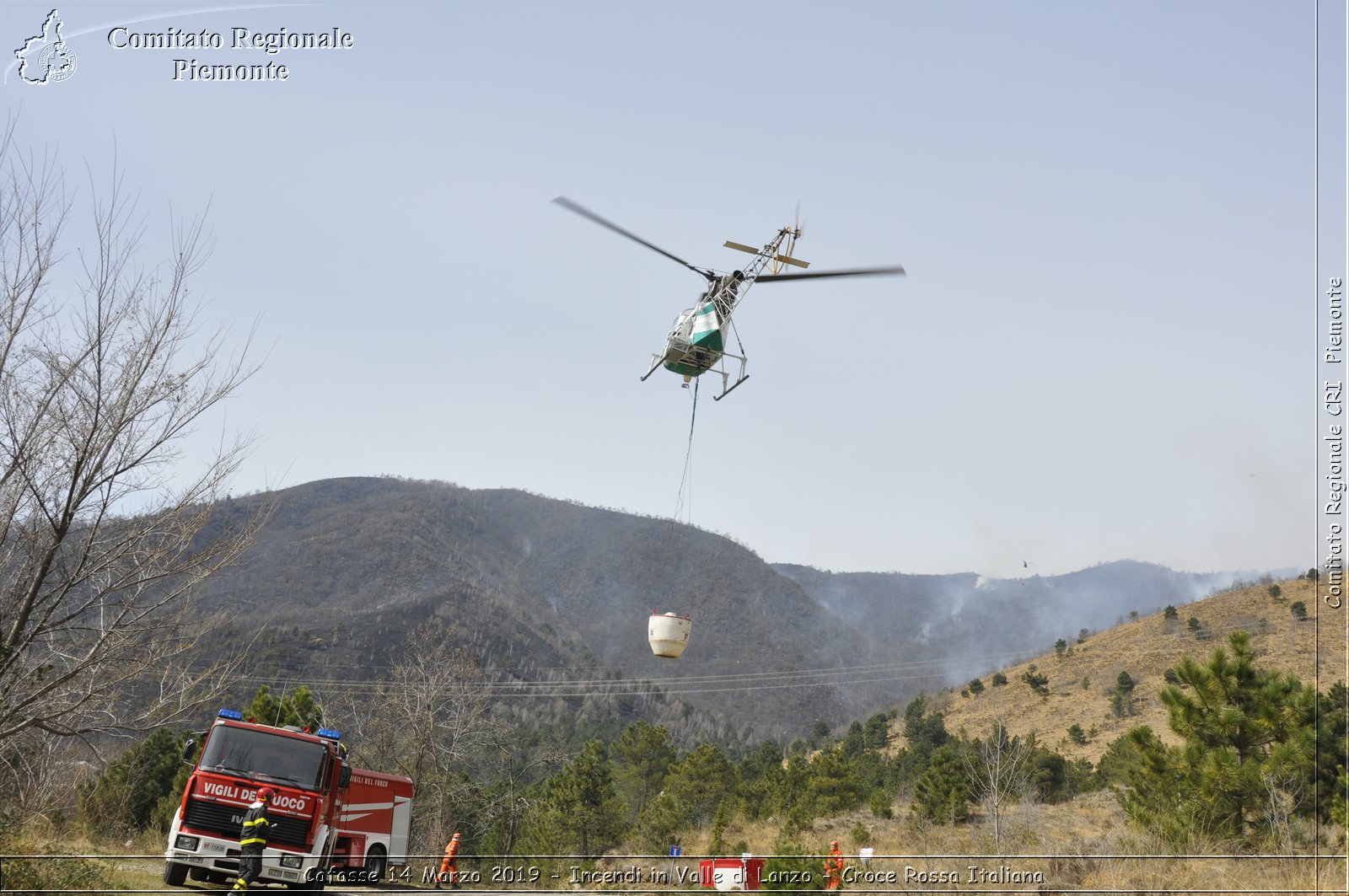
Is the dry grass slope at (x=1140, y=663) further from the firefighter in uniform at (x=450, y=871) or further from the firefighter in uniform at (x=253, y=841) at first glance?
the firefighter in uniform at (x=253, y=841)

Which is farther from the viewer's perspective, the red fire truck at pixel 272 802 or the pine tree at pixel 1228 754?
the pine tree at pixel 1228 754

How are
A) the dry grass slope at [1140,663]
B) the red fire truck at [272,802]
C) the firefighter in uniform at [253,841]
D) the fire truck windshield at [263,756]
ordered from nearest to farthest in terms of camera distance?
the firefighter in uniform at [253,841] < the red fire truck at [272,802] < the fire truck windshield at [263,756] < the dry grass slope at [1140,663]

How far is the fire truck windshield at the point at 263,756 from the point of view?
45.1ft

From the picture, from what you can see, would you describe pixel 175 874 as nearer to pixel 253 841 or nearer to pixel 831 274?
pixel 253 841

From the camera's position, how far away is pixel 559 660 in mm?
165500

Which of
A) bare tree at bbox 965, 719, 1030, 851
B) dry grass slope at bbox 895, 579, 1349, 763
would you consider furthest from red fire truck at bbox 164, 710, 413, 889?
dry grass slope at bbox 895, 579, 1349, 763

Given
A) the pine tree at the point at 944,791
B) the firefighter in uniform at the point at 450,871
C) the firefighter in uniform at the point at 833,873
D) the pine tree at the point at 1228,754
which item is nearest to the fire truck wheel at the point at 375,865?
the firefighter in uniform at the point at 450,871

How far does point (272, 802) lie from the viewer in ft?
44.7

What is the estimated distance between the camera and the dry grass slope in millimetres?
46125

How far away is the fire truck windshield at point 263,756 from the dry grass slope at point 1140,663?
38.6m

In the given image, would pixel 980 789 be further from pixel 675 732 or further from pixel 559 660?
pixel 559 660

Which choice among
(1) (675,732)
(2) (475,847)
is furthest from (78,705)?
(1) (675,732)

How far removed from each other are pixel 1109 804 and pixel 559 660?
14185 cm

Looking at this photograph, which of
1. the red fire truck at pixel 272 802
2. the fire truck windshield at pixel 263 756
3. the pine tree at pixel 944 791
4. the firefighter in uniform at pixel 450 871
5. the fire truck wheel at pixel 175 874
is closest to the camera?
the red fire truck at pixel 272 802
